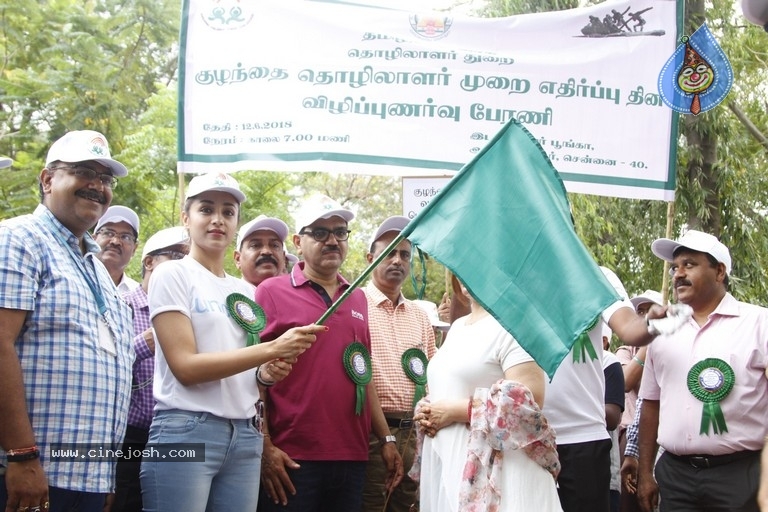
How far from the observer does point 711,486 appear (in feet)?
14.2

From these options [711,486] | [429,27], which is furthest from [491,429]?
[429,27]

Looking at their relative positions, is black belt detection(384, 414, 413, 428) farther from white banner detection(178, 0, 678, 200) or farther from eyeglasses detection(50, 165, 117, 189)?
eyeglasses detection(50, 165, 117, 189)

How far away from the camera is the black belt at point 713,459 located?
430 cm

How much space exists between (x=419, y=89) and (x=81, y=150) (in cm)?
275

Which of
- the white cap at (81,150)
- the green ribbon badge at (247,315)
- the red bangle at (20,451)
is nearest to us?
the red bangle at (20,451)

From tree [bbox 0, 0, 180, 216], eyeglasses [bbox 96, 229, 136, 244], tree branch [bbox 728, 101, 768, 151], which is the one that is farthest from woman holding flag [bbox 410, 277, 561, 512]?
tree branch [bbox 728, 101, 768, 151]

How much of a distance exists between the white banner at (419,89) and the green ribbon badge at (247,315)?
1658mm

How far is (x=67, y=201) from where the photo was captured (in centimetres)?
336

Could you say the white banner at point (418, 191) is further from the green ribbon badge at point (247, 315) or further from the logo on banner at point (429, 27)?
the green ribbon badge at point (247, 315)

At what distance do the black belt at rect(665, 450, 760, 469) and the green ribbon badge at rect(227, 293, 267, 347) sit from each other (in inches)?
94.4

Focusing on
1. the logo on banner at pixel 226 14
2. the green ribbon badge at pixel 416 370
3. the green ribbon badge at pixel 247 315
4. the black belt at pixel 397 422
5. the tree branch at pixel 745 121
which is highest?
the tree branch at pixel 745 121

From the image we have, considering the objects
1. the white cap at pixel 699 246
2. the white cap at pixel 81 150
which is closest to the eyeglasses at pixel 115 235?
the white cap at pixel 81 150

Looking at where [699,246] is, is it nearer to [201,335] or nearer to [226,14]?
[201,335]

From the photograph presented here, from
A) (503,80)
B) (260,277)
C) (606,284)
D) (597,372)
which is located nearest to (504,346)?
(606,284)
